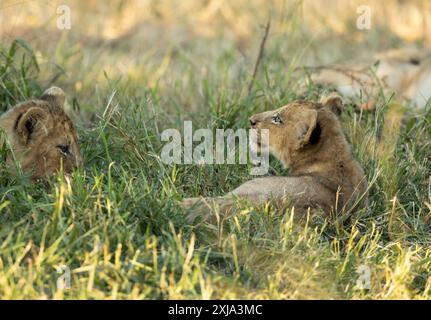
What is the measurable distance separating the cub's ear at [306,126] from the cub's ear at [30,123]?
205 centimetres

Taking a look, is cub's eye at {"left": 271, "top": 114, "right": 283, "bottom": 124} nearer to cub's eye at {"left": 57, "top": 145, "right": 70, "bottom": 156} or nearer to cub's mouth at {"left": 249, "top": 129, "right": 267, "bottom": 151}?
cub's mouth at {"left": 249, "top": 129, "right": 267, "bottom": 151}

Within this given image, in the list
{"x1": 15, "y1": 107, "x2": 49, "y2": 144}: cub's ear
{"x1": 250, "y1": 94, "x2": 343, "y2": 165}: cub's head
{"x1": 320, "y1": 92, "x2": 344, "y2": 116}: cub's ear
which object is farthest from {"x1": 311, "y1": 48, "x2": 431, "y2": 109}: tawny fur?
{"x1": 15, "y1": 107, "x2": 49, "y2": 144}: cub's ear

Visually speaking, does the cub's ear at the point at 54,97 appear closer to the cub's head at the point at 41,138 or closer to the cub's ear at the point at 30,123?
the cub's head at the point at 41,138

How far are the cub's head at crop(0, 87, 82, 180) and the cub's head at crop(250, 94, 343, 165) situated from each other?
157 cm

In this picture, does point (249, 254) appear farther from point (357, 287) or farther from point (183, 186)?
point (183, 186)

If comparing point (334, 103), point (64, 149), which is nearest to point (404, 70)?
point (334, 103)

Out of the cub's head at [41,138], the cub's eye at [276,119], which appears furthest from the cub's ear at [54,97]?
the cub's eye at [276,119]

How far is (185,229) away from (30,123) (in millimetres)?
1643

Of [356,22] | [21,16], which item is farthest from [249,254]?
[356,22]

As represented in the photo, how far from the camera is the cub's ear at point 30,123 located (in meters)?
6.58

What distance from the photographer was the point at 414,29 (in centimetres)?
1302

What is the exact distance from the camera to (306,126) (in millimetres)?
6895

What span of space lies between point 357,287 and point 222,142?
2496mm

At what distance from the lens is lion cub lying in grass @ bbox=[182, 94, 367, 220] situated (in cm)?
627
